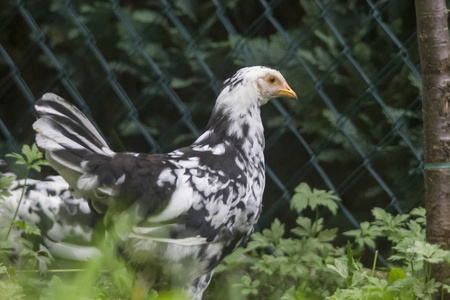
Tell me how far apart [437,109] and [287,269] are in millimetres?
668

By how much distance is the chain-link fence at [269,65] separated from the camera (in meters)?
2.83

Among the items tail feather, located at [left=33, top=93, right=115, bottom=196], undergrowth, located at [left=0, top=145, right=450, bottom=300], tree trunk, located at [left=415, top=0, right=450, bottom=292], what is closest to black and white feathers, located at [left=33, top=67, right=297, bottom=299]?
tail feather, located at [left=33, top=93, right=115, bottom=196]

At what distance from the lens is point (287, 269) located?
237cm

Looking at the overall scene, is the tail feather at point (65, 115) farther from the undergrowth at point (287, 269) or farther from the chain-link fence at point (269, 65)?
the chain-link fence at point (269, 65)

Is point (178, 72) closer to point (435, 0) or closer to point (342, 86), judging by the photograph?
point (342, 86)

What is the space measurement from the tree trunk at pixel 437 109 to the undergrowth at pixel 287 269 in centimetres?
8


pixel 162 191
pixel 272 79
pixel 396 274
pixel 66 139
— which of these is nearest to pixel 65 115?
pixel 66 139

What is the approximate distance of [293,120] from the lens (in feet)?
10.1

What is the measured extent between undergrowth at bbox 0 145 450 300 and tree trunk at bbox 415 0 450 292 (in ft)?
0.26

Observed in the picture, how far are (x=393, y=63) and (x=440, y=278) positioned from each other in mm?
916

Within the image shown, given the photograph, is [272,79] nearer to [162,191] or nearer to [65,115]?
[162,191]

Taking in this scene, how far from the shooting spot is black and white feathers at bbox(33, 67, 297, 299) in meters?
2.07

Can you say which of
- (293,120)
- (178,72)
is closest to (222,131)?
(293,120)

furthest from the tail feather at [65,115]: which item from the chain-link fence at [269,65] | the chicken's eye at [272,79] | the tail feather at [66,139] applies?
the chain-link fence at [269,65]
